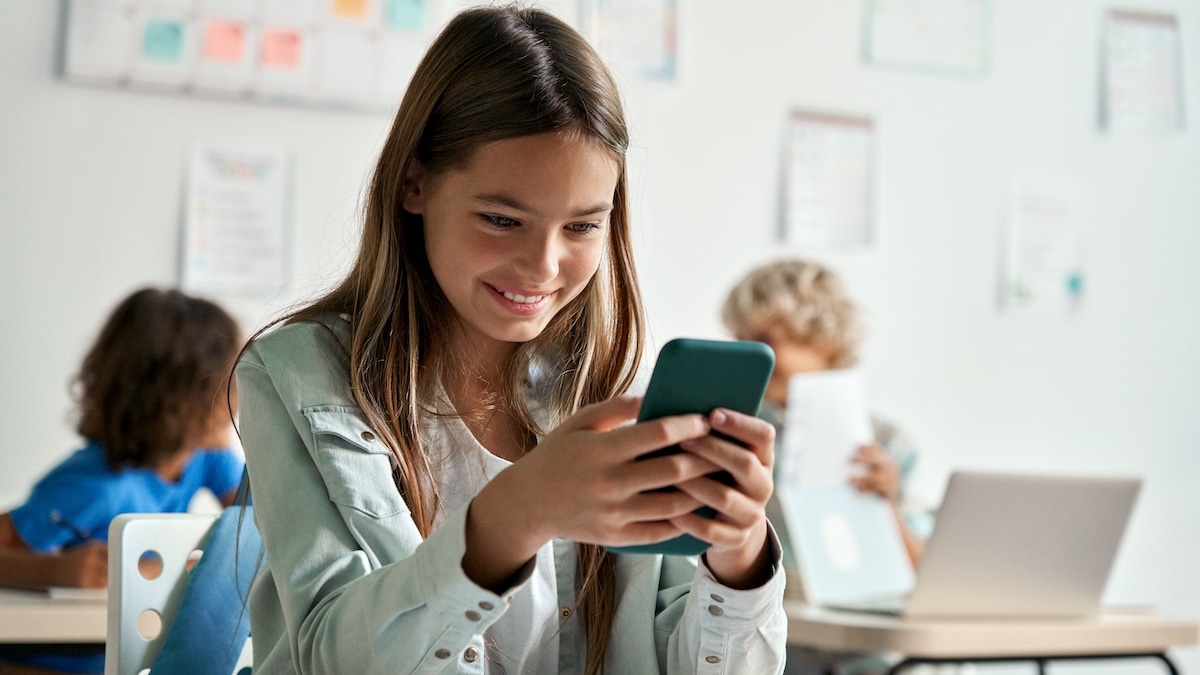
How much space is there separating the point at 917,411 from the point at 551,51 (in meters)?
2.36

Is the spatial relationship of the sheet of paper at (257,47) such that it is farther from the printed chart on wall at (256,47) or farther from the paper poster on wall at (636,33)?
the paper poster on wall at (636,33)

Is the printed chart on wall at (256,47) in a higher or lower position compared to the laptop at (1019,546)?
higher

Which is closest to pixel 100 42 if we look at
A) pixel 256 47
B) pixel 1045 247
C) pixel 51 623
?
pixel 256 47

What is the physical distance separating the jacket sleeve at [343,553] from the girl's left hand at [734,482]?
0.12 metres

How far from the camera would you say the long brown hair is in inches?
39.7

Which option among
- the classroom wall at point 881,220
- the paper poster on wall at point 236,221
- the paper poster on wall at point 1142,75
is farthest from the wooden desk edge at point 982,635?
the paper poster on wall at point 1142,75

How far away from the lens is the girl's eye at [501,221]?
1.00 metres

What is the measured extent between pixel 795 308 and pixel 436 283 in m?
1.69

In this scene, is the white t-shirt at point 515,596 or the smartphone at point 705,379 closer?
the smartphone at point 705,379

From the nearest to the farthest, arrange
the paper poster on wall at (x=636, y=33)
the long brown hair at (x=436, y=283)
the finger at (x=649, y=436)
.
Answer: the finger at (x=649, y=436)
the long brown hair at (x=436, y=283)
the paper poster on wall at (x=636, y=33)

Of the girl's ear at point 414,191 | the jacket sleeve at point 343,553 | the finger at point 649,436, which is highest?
the girl's ear at point 414,191

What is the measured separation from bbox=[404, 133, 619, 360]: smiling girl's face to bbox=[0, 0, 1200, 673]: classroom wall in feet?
5.08

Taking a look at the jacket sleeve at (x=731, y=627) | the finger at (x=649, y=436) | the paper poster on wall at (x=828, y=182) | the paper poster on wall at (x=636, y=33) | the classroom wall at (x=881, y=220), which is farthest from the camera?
the paper poster on wall at (x=828, y=182)

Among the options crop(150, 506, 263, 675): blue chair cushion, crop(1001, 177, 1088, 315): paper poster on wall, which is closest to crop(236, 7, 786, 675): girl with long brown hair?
crop(150, 506, 263, 675): blue chair cushion
